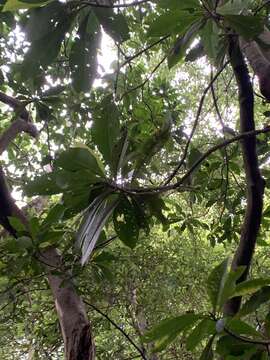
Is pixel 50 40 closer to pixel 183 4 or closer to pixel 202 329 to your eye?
pixel 183 4

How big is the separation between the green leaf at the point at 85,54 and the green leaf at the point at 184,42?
183 millimetres

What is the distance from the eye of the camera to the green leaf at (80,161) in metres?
0.66

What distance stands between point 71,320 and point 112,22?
91 cm

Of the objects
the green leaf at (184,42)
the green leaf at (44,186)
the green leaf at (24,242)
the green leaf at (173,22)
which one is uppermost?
the green leaf at (184,42)

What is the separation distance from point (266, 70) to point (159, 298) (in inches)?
79.7

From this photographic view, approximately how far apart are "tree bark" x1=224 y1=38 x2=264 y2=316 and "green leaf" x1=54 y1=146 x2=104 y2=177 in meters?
0.40

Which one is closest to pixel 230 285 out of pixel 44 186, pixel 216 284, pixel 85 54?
pixel 216 284

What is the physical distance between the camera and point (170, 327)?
2.04 feet

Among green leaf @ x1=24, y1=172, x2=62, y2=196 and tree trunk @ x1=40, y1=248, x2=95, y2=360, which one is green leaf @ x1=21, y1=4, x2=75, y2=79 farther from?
tree trunk @ x1=40, y1=248, x2=95, y2=360

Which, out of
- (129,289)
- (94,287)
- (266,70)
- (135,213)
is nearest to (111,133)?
(135,213)

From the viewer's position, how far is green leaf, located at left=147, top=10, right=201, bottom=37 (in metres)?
0.63

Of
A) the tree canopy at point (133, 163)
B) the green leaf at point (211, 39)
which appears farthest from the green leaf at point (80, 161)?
the green leaf at point (211, 39)

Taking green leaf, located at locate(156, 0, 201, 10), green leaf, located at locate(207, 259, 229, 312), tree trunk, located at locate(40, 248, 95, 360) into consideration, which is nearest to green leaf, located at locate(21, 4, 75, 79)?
green leaf, located at locate(156, 0, 201, 10)

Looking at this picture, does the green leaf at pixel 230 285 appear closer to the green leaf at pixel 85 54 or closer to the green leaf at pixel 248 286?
the green leaf at pixel 248 286
